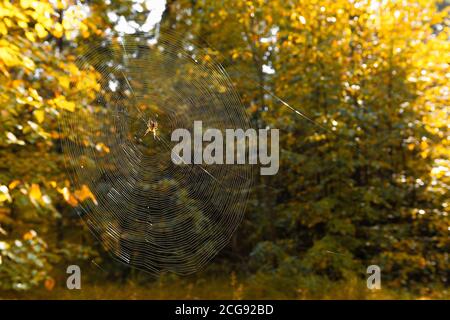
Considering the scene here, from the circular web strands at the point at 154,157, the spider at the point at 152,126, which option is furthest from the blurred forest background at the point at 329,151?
the spider at the point at 152,126

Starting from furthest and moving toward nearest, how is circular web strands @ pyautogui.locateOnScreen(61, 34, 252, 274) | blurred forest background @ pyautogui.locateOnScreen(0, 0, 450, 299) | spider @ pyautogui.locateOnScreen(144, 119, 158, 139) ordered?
blurred forest background @ pyautogui.locateOnScreen(0, 0, 450, 299) → circular web strands @ pyautogui.locateOnScreen(61, 34, 252, 274) → spider @ pyautogui.locateOnScreen(144, 119, 158, 139)

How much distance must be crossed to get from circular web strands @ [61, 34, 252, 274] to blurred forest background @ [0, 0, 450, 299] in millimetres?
493

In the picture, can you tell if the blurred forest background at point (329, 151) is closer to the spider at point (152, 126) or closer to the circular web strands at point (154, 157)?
the circular web strands at point (154, 157)

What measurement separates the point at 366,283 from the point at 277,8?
3.26 metres

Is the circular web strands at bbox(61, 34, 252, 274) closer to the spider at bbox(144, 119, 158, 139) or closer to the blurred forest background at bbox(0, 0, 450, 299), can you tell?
the spider at bbox(144, 119, 158, 139)

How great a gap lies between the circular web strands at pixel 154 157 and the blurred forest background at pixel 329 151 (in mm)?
493

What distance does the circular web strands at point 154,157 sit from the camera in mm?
4445

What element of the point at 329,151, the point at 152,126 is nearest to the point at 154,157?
the point at 152,126

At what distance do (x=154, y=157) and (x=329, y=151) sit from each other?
2.51 meters

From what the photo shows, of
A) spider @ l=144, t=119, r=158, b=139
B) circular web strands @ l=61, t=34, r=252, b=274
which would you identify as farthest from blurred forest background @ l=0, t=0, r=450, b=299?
spider @ l=144, t=119, r=158, b=139

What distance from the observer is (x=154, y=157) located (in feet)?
15.8

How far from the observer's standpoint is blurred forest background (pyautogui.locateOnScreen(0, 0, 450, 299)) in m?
5.69
